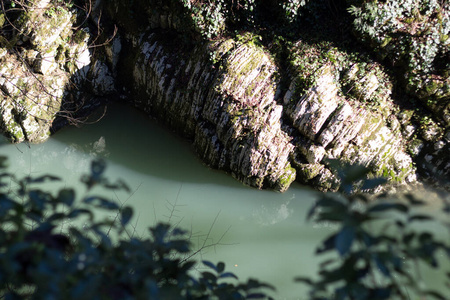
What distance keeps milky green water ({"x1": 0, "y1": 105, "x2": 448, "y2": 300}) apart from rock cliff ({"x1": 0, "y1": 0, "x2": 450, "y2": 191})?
0.30 meters

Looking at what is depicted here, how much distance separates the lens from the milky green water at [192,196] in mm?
4662

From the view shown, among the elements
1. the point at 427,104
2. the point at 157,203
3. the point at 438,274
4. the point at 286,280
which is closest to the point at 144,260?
the point at 286,280

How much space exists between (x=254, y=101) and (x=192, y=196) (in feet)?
5.99

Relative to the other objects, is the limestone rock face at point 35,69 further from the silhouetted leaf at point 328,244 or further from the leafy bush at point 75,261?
the silhouetted leaf at point 328,244

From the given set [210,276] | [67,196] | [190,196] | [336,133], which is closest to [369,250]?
[210,276]

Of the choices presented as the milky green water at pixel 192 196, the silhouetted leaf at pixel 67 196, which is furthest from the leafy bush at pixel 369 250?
the milky green water at pixel 192 196

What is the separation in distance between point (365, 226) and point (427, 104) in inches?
226

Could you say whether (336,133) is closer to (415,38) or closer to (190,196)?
(415,38)

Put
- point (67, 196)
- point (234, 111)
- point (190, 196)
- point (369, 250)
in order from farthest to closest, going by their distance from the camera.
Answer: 1. point (234, 111)
2. point (190, 196)
3. point (67, 196)
4. point (369, 250)

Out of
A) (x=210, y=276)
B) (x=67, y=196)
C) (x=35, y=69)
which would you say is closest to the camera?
(x=67, y=196)

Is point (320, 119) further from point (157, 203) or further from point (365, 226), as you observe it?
point (365, 226)

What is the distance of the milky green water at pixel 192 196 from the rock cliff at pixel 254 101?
296 millimetres

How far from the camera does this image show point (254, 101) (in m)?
6.16

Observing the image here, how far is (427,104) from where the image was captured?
6.05m
